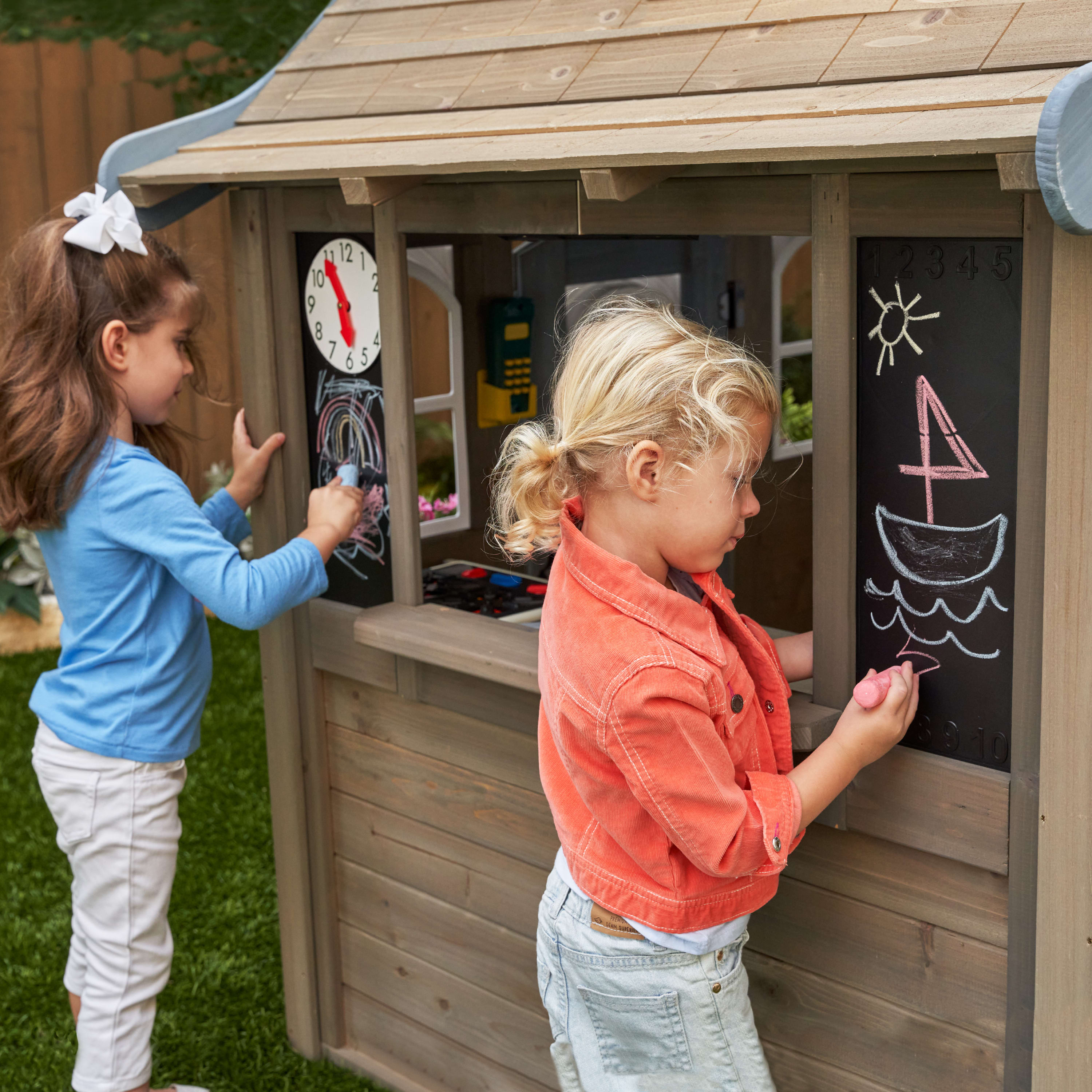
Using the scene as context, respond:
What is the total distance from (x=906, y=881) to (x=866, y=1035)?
0.94 ft

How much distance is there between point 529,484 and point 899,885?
0.81m

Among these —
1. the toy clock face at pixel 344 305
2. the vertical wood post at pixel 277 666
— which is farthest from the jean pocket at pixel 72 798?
the toy clock face at pixel 344 305

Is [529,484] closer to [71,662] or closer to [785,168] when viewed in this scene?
[785,168]

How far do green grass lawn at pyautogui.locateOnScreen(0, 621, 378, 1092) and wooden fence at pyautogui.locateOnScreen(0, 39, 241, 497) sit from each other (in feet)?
7.41

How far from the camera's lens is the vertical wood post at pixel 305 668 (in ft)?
8.75

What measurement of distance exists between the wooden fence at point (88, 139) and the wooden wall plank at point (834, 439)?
529cm

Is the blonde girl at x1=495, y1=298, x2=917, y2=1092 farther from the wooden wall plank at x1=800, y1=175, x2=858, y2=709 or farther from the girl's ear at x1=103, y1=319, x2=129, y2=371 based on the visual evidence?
the girl's ear at x1=103, y1=319, x2=129, y2=371

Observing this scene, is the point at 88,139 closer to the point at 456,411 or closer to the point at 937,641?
the point at 456,411

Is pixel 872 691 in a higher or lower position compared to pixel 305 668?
higher

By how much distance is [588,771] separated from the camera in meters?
1.75

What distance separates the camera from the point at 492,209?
86.6 inches

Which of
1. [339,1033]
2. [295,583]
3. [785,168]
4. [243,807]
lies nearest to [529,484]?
[785,168]

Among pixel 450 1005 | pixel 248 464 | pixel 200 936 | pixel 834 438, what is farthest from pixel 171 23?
pixel 834 438

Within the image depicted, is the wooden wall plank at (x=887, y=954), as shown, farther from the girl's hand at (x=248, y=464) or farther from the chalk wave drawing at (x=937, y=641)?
the girl's hand at (x=248, y=464)
